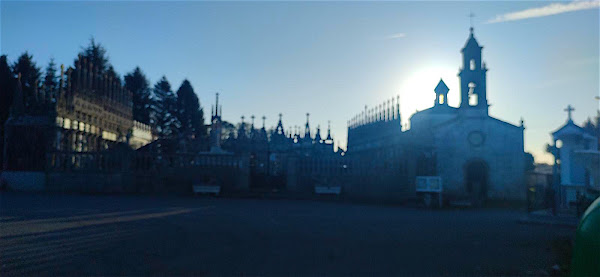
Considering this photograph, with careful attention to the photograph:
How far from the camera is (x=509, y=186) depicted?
26.2 metres

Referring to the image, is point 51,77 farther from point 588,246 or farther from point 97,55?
point 588,246

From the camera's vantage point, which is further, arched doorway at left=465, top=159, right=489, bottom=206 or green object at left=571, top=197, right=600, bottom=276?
arched doorway at left=465, top=159, right=489, bottom=206

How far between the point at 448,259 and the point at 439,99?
26.5m

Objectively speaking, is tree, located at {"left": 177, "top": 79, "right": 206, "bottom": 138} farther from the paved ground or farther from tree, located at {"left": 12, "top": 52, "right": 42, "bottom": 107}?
the paved ground

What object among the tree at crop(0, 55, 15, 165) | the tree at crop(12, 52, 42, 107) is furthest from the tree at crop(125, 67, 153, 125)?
the tree at crop(0, 55, 15, 165)

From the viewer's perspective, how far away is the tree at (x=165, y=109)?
5902 cm

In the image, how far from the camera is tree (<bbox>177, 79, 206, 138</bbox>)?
58656 millimetres

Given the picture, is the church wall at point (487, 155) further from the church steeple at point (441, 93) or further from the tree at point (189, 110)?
the tree at point (189, 110)

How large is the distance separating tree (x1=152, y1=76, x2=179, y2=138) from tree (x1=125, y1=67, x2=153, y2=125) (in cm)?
170

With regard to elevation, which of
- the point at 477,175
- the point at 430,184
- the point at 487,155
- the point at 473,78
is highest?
the point at 473,78

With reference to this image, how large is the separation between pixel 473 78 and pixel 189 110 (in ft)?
137

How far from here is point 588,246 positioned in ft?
9.77

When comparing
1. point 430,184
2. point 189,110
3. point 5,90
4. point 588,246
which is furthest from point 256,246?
point 189,110

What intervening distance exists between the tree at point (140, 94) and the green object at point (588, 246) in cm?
5704
